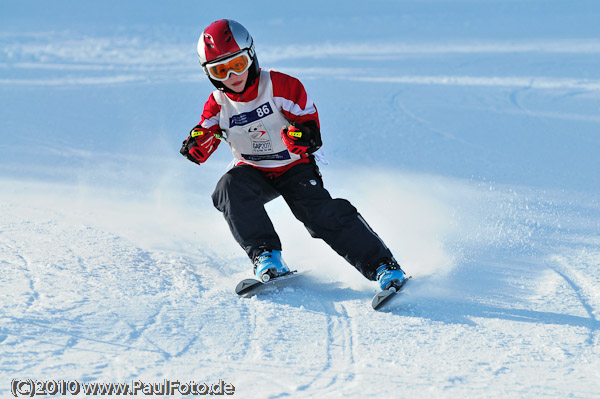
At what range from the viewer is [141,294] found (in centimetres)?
280

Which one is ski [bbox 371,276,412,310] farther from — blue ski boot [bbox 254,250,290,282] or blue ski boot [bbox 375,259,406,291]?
blue ski boot [bbox 254,250,290,282]

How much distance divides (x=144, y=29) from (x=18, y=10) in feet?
9.59

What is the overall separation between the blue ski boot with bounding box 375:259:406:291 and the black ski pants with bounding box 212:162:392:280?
38 millimetres

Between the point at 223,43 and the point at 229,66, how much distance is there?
0.11 m

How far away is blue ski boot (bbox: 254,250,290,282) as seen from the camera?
2.98 metres

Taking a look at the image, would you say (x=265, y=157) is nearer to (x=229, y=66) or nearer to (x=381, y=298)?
(x=229, y=66)

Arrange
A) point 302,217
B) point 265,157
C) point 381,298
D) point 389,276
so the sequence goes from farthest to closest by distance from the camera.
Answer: point 265,157 < point 302,217 < point 389,276 < point 381,298

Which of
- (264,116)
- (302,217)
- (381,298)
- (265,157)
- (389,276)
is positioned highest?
A: (264,116)

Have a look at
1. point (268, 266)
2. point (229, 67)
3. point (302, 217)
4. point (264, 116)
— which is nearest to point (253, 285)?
point (268, 266)

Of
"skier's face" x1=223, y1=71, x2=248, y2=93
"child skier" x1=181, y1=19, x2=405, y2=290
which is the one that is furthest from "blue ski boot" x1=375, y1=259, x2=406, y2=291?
"skier's face" x1=223, y1=71, x2=248, y2=93

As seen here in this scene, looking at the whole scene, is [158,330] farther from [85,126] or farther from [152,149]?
[85,126]

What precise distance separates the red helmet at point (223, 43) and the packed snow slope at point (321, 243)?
1.03m

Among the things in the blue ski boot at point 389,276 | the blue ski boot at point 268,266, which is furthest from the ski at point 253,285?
the blue ski boot at point 389,276

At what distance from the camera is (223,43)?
3127 mm
